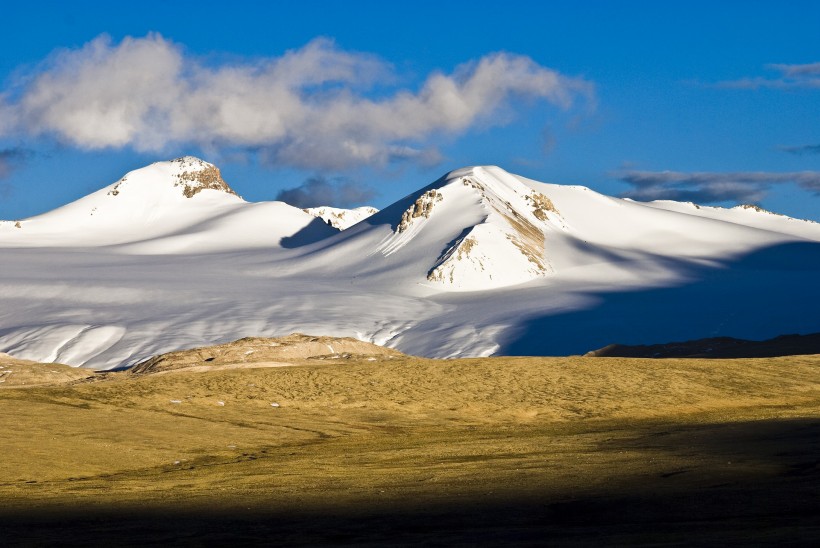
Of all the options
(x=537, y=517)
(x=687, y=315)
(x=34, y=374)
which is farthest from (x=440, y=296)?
(x=537, y=517)

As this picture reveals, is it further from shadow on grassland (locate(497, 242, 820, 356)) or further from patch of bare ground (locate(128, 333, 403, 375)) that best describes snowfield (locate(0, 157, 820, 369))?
patch of bare ground (locate(128, 333, 403, 375))

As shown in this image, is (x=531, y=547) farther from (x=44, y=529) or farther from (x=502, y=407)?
(x=502, y=407)

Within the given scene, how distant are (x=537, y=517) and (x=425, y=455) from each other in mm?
15715

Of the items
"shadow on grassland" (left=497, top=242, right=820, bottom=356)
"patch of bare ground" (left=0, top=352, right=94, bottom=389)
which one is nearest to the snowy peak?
"shadow on grassland" (left=497, top=242, right=820, bottom=356)

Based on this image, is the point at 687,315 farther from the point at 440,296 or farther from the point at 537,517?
the point at 537,517

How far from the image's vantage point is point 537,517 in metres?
23.5

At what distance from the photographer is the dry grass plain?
2267 cm

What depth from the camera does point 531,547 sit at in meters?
19.5

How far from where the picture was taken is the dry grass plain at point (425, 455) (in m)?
22.7

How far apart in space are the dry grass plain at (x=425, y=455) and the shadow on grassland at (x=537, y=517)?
9cm

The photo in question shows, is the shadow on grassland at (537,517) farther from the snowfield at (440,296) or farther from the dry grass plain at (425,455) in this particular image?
the snowfield at (440,296)

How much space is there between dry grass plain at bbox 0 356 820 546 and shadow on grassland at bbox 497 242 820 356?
4855cm

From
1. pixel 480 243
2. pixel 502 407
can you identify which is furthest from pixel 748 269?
pixel 502 407

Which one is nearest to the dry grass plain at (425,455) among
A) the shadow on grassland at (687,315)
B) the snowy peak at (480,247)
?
the shadow on grassland at (687,315)
